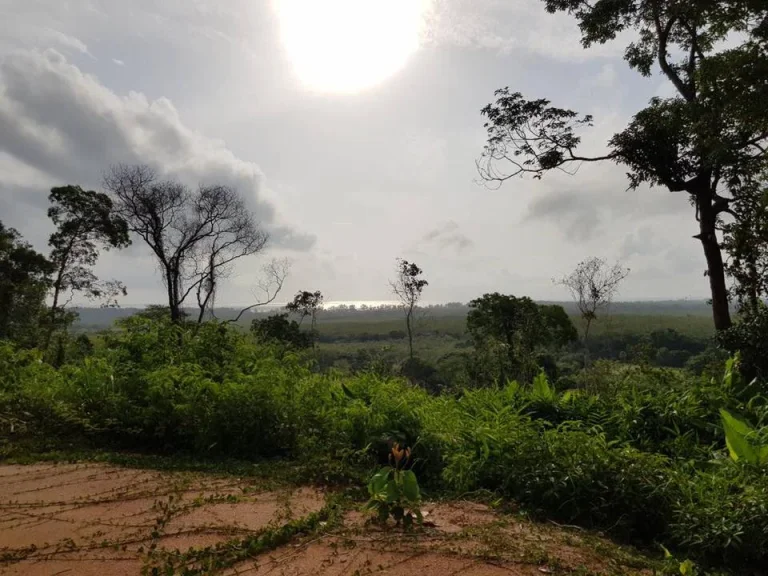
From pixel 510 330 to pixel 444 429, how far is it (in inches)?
524

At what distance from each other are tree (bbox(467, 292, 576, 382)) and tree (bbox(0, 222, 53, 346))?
1374 centimetres

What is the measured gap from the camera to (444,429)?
4.67 m

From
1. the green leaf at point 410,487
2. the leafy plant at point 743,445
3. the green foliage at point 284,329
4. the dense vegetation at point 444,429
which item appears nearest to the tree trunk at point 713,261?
the dense vegetation at point 444,429

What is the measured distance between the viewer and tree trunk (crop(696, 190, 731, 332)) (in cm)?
863

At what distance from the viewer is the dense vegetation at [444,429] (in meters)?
3.28

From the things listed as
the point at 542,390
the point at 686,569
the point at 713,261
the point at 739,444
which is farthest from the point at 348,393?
the point at 713,261

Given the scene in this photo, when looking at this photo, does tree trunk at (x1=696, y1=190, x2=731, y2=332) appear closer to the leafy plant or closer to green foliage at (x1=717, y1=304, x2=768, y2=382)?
green foliage at (x1=717, y1=304, x2=768, y2=382)

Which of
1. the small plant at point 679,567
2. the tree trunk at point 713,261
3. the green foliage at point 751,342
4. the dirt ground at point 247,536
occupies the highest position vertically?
the tree trunk at point 713,261

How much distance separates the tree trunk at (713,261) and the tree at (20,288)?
17480 mm

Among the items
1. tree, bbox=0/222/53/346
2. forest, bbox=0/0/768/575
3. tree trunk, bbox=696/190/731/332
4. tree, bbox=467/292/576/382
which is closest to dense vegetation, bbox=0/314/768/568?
forest, bbox=0/0/768/575

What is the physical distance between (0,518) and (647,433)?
17.1 feet

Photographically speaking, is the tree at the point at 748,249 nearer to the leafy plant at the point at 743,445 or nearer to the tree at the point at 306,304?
the leafy plant at the point at 743,445

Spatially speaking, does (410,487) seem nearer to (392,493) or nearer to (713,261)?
(392,493)

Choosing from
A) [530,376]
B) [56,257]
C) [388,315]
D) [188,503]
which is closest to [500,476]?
[188,503]
